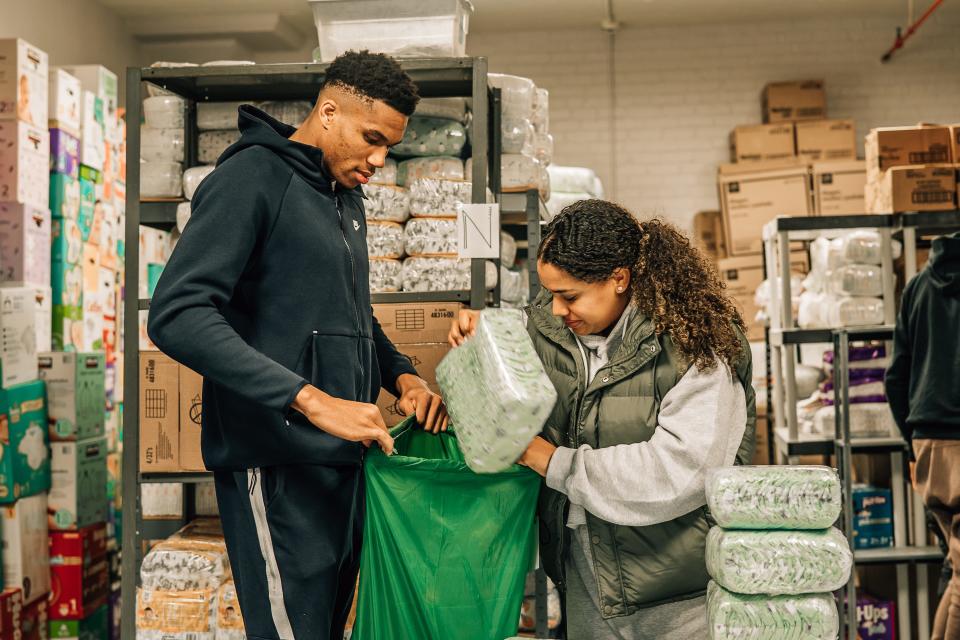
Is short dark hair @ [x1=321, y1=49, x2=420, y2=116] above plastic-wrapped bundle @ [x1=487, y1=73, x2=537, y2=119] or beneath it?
beneath

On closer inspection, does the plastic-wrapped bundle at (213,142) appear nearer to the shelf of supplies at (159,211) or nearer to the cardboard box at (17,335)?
the shelf of supplies at (159,211)

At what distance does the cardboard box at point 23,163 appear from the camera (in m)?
4.74

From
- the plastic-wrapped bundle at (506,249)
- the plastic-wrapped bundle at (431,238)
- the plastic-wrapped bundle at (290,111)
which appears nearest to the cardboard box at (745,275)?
the plastic-wrapped bundle at (506,249)

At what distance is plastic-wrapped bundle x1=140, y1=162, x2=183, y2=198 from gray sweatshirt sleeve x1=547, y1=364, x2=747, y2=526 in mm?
2176

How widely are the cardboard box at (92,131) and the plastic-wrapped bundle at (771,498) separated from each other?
16.1 ft

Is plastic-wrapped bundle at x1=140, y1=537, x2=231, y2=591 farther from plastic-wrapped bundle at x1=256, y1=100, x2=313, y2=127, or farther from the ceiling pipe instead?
the ceiling pipe

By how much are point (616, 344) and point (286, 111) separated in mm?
1981

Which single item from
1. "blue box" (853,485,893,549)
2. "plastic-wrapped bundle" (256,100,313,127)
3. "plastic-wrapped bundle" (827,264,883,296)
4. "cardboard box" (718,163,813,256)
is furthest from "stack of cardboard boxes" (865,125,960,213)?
"plastic-wrapped bundle" (256,100,313,127)

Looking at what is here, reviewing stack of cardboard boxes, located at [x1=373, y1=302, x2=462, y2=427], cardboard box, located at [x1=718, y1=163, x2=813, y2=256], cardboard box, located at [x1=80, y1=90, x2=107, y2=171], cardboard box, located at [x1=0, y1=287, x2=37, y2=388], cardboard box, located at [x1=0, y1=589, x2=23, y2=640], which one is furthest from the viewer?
cardboard box, located at [x1=718, y1=163, x2=813, y2=256]

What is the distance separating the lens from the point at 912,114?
8141 millimetres

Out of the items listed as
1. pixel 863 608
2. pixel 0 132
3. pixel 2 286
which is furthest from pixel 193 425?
pixel 863 608

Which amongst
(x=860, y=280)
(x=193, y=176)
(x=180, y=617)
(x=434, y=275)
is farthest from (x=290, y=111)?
(x=860, y=280)

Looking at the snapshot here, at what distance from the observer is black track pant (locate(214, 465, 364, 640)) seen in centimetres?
188

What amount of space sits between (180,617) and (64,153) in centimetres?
319
